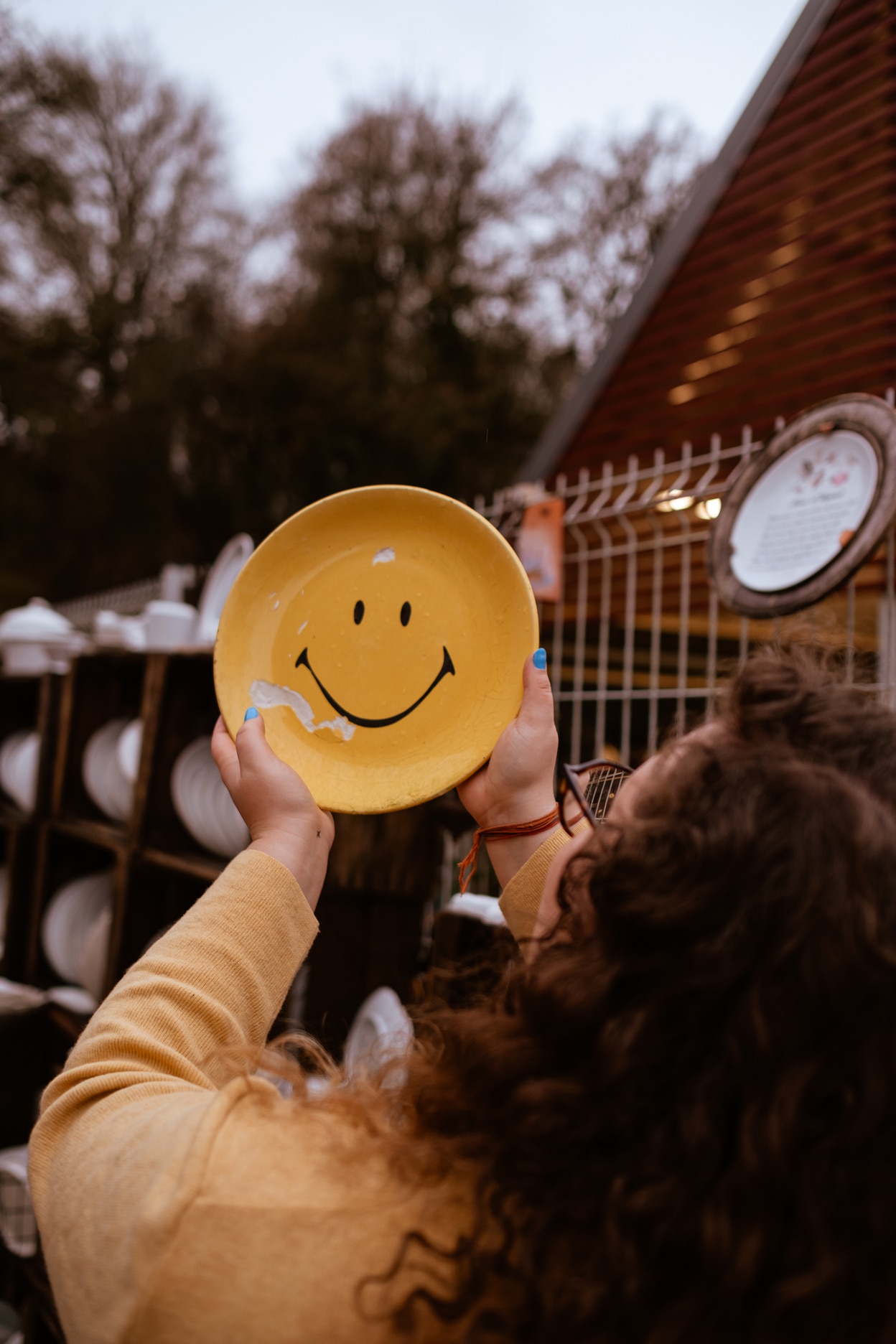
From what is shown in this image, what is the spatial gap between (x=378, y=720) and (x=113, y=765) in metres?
1.62

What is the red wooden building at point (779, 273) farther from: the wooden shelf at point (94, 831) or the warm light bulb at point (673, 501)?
the wooden shelf at point (94, 831)

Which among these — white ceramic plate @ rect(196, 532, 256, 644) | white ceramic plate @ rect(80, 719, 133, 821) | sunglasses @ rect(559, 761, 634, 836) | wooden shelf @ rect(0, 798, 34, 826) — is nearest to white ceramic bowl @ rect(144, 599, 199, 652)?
white ceramic plate @ rect(196, 532, 256, 644)

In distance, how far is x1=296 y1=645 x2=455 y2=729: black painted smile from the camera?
113 centimetres

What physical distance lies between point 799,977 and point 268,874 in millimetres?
527

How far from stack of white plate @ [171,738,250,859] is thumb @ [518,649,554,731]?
1014 millimetres

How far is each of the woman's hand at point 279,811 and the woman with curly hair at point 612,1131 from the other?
8.9 inches

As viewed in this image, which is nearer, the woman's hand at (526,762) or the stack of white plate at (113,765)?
the woman's hand at (526,762)

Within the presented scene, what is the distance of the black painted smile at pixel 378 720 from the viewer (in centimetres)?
113

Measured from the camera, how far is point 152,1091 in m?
0.73

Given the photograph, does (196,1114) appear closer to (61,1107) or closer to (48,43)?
(61,1107)

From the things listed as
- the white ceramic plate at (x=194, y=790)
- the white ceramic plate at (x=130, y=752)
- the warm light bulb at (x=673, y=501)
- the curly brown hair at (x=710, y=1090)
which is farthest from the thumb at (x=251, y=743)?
the warm light bulb at (x=673, y=501)

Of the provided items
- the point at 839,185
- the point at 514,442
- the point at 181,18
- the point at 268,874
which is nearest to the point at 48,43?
the point at 181,18

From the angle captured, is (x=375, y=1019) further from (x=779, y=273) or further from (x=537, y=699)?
(x=779, y=273)

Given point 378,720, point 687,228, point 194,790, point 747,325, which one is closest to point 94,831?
point 194,790
